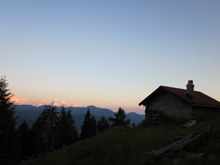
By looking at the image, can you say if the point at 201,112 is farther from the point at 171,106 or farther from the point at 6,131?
the point at 6,131

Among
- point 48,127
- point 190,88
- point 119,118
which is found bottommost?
point 48,127

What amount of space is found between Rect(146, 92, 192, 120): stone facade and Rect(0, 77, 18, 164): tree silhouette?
18.2m

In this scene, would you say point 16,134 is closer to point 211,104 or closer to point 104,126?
point 211,104

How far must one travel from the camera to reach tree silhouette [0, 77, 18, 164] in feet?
57.6

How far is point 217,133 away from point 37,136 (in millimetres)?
40167

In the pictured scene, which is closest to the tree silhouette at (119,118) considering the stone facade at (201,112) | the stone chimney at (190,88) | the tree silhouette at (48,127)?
the tree silhouette at (48,127)

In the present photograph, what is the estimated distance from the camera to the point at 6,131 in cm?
1859

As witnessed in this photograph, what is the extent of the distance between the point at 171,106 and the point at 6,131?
810 inches

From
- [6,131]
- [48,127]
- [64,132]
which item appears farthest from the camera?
[64,132]

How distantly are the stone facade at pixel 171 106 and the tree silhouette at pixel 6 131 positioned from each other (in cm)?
1823

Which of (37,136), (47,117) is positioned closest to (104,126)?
(47,117)

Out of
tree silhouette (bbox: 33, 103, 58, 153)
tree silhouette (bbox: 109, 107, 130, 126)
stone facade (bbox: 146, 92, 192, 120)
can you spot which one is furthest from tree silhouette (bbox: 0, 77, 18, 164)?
tree silhouette (bbox: 109, 107, 130, 126)


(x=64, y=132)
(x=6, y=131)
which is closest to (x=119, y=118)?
(x=64, y=132)

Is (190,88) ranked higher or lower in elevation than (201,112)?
higher
